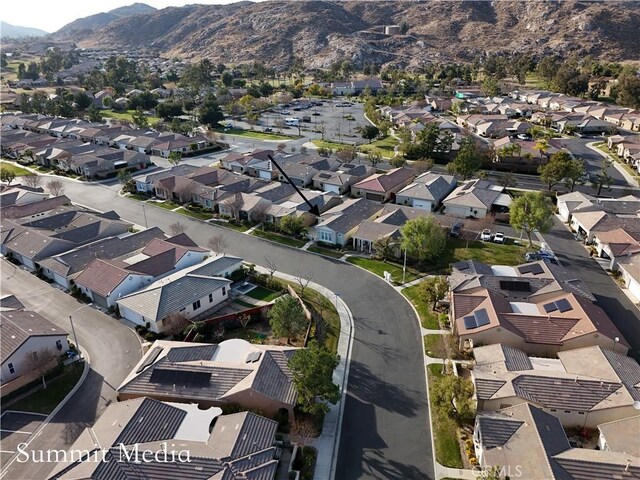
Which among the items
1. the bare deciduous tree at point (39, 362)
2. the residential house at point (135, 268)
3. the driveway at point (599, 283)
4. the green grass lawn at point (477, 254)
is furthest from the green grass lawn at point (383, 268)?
the bare deciduous tree at point (39, 362)

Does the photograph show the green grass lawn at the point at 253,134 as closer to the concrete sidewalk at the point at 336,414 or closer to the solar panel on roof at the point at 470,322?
the concrete sidewalk at the point at 336,414

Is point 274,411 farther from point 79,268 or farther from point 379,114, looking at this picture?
point 379,114

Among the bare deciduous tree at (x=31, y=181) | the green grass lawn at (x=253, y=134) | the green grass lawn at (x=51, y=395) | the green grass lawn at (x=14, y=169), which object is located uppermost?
the green grass lawn at (x=253, y=134)

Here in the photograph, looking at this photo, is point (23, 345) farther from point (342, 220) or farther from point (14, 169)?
point (14, 169)

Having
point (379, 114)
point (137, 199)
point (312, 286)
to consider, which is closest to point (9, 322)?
point (312, 286)

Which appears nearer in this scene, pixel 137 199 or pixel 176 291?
pixel 176 291

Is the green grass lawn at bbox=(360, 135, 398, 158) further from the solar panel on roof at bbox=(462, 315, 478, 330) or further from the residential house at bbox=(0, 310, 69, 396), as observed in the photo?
the residential house at bbox=(0, 310, 69, 396)

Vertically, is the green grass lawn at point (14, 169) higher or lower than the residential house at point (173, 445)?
higher
